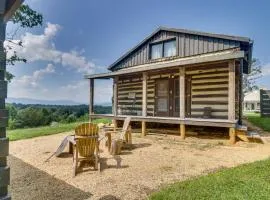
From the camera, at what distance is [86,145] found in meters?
5.86

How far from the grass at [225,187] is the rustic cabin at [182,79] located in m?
3.75

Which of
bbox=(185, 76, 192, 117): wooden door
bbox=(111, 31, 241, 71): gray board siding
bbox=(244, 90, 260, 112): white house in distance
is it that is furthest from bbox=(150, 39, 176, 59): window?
bbox=(244, 90, 260, 112): white house in distance

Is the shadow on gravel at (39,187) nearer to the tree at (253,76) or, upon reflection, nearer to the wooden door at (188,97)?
the wooden door at (188,97)

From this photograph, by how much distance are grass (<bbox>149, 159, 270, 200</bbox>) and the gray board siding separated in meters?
7.93

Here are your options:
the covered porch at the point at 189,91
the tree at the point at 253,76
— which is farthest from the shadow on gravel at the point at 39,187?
the tree at the point at 253,76

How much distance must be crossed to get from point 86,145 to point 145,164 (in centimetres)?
168

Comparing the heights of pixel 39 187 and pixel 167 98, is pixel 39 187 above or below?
below

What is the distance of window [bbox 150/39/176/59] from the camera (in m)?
13.9

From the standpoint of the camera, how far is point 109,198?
13.5ft

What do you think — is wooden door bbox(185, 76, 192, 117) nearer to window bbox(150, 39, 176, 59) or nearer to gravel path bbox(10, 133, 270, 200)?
window bbox(150, 39, 176, 59)

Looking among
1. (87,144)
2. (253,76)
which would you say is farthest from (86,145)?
(253,76)

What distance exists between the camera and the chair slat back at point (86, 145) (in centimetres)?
577

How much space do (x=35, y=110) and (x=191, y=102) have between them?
101 ft

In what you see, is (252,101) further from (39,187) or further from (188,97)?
(39,187)
